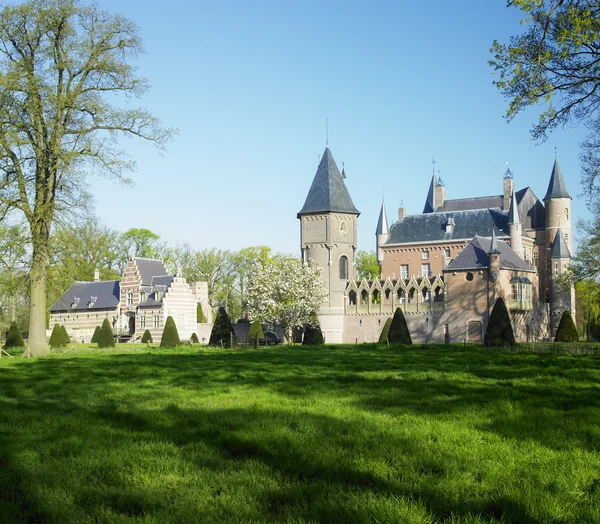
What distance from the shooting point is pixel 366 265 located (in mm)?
105062

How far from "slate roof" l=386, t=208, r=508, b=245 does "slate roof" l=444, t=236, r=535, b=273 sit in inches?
375

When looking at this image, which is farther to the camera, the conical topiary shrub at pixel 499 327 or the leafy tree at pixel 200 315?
the leafy tree at pixel 200 315

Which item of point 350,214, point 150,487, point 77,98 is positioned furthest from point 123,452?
point 350,214

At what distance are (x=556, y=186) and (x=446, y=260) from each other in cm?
1459

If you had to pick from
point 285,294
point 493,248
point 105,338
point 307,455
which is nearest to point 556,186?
point 493,248

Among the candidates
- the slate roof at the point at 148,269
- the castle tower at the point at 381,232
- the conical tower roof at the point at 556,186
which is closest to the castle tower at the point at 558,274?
the conical tower roof at the point at 556,186

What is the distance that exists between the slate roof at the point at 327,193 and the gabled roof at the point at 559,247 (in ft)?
72.3

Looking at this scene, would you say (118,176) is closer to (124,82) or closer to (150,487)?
(124,82)

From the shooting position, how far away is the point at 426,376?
13492 mm

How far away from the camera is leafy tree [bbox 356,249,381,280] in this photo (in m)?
103

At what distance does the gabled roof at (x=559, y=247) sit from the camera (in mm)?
71500

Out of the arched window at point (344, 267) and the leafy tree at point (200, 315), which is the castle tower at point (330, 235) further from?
the leafy tree at point (200, 315)

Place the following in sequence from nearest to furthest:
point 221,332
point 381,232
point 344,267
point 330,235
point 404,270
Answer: point 221,332, point 330,235, point 344,267, point 404,270, point 381,232

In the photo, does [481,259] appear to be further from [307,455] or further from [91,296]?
[307,455]
